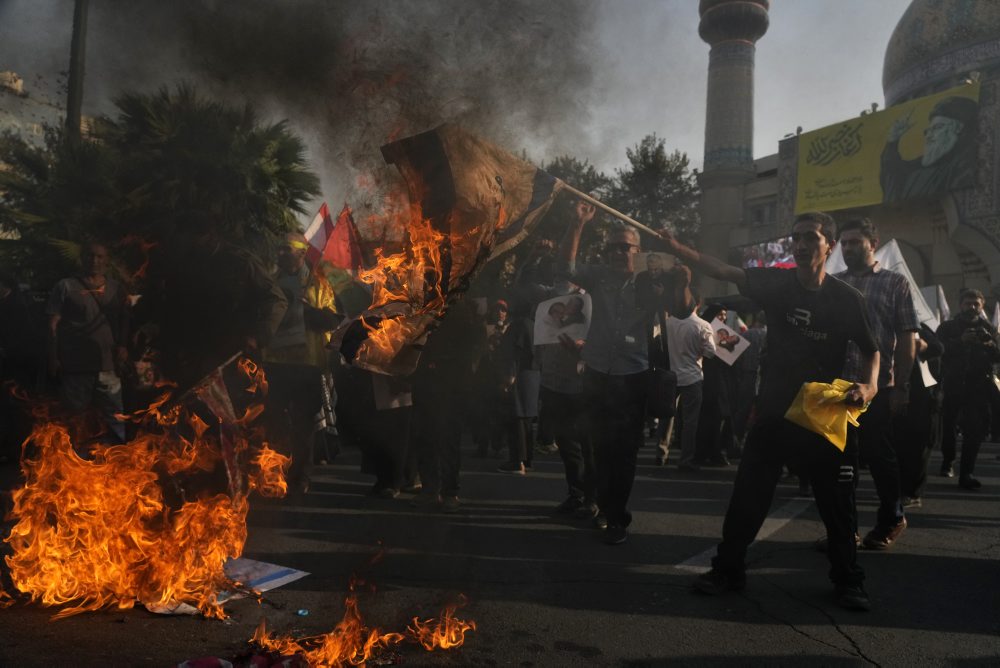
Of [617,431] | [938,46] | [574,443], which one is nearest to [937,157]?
[938,46]

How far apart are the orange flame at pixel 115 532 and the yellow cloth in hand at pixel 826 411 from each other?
107 inches

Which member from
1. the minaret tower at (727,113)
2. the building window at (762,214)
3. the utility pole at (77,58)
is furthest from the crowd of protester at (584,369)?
the minaret tower at (727,113)

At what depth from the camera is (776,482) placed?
3.78 meters

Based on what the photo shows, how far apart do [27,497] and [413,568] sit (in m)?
1.85

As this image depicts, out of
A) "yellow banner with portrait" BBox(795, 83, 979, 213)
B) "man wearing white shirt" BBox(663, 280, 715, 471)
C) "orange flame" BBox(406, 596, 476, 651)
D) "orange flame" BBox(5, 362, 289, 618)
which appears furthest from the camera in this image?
"yellow banner with portrait" BBox(795, 83, 979, 213)

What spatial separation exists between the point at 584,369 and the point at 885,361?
75.7 inches

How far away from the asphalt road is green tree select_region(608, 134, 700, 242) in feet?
80.4

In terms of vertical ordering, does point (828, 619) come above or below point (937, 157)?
below

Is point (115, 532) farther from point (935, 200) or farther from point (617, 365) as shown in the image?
point (935, 200)

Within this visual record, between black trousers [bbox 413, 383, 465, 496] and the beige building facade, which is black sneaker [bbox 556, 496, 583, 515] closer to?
black trousers [bbox 413, 383, 465, 496]

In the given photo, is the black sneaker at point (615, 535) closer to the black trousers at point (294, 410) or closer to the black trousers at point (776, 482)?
the black trousers at point (776, 482)

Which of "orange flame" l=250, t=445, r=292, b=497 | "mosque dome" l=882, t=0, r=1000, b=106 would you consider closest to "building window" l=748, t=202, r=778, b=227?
"mosque dome" l=882, t=0, r=1000, b=106

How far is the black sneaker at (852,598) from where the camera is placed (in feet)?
11.9

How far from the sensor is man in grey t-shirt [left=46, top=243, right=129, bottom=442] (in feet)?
19.0
